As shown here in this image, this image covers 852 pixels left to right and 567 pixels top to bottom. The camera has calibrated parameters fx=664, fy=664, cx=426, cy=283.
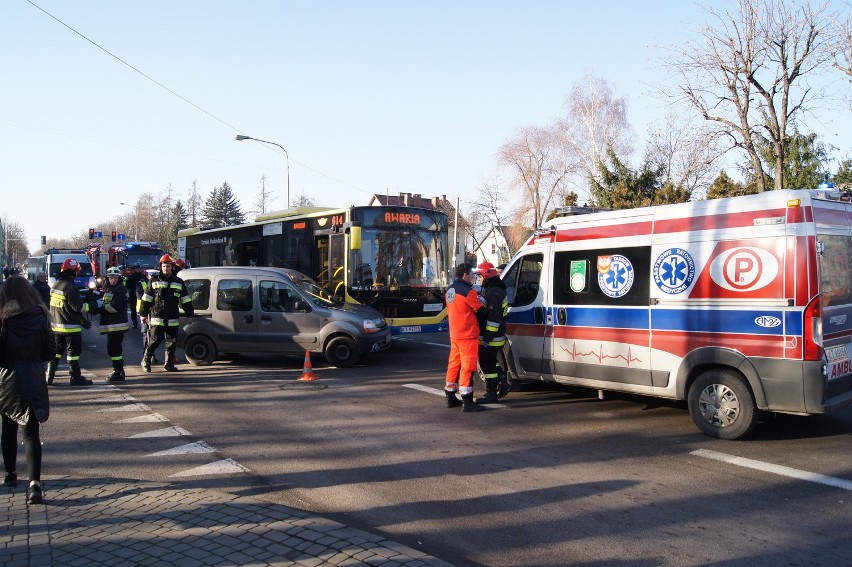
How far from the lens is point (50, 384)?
1061cm

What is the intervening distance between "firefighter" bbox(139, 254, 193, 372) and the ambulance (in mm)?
6788

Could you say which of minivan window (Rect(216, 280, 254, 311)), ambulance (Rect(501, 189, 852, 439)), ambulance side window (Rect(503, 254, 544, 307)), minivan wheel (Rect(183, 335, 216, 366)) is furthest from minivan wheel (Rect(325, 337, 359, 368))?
ambulance (Rect(501, 189, 852, 439))

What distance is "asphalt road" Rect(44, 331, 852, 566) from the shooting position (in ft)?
15.2

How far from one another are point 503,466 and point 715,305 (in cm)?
292

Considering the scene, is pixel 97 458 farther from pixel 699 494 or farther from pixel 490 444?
pixel 699 494

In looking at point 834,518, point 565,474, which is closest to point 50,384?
point 565,474

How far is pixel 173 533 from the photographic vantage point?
4.57 m

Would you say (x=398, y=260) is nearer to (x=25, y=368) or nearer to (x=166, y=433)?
(x=166, y=433)

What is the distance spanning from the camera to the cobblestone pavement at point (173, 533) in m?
4.16

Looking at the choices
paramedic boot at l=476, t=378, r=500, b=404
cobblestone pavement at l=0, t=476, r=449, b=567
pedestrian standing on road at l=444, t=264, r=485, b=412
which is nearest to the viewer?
cobblestone pavement at l=0, t=476, r=449, b=567

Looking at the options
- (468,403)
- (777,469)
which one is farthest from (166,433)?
(777,469)

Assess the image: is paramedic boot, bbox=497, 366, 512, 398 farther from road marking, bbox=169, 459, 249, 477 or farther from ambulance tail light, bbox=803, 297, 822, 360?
road marking, bbox=169, 459, 249, 477

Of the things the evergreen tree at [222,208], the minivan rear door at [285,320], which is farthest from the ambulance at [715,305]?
the evergreen tree at [222,208]

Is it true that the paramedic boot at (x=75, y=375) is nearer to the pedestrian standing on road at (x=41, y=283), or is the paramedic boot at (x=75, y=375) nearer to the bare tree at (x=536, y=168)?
the pedestrian standing on road at (x=41, y=283)
